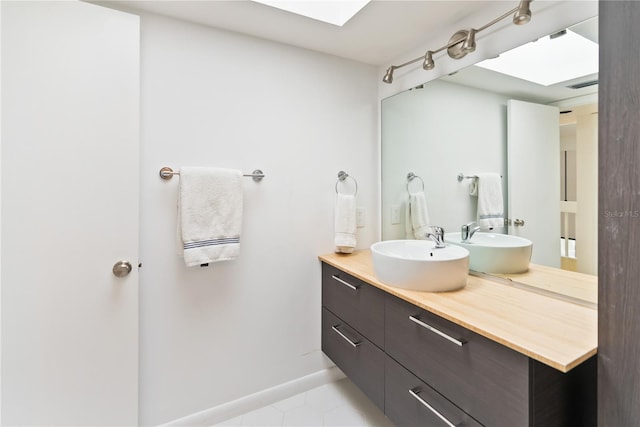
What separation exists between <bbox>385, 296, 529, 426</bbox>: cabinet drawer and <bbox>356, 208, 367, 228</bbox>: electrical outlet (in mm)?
771

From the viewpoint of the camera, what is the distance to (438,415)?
1.08 m

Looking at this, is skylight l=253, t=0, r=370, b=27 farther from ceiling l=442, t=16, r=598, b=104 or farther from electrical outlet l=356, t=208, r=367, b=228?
electrical outlet l=356, t=208, r=367, b=228

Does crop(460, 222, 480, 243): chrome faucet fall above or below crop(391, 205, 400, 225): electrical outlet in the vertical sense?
below

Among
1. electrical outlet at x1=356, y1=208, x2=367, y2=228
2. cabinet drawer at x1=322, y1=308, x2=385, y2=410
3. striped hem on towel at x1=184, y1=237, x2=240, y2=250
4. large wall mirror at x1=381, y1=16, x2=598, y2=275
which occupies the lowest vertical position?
cabinet drawer at x1=322, y1=308, x2=385, y2=410

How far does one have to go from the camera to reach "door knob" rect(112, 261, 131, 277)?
4.36 ft

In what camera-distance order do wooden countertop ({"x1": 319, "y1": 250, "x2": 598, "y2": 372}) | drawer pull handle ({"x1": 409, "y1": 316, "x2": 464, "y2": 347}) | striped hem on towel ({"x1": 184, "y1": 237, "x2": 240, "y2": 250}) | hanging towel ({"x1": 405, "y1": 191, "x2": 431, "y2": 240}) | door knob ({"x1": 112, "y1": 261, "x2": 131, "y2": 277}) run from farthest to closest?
hanging towel ({"x1": 405, "y1": 191, "x2": 431, "y2": 240}), striped hem on towel ({"x1": 184, "y1": 237, "x2": 240, "y2": 250}), door knob ({"x1": 112, "y1": 261, "x2": 131, "y2": 277}), drawer pull handle ({"x1": 409, "y1": 316, "x2": 464, "y2": 347}), wooden countertop ({"x1": 319, "y1": 250, "x2": 598, "y2": 372})

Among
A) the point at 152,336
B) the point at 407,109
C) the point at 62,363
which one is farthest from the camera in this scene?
the point at 407,109

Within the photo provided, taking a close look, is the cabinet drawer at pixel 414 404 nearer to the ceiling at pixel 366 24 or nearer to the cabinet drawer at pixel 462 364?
the cabinet drawer at pixel 462 364

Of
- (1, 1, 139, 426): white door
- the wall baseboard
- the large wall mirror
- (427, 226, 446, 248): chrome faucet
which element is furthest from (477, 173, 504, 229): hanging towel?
(1, 1, 139, 426): white door

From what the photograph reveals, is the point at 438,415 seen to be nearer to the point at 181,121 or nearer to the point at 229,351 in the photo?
the point at 229,351

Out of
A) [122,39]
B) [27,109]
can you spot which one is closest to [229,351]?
[27,109]

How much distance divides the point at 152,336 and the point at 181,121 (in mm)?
1074

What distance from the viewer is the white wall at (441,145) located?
4.84 feet

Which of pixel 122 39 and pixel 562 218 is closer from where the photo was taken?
pixel 562 218
